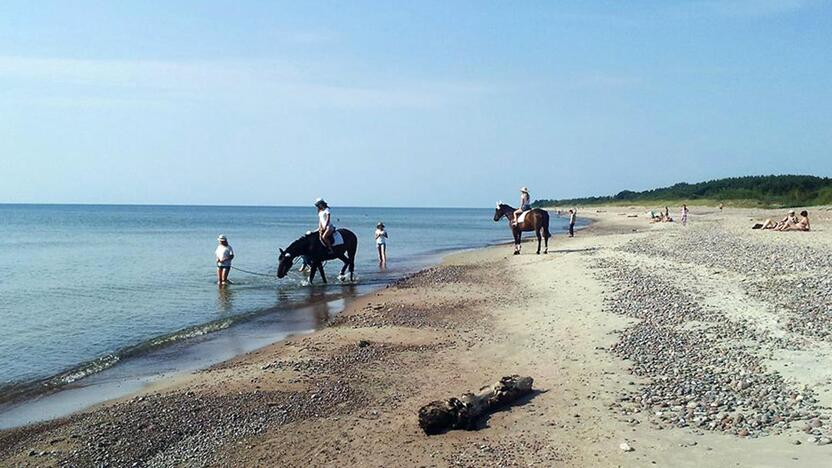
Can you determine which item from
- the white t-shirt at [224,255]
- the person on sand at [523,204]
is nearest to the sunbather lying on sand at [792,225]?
the person on sand at [523,204]

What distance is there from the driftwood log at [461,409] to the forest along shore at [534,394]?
14 centimetres

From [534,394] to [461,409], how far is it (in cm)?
143

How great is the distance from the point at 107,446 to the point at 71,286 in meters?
17.6

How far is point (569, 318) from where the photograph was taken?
1237cm

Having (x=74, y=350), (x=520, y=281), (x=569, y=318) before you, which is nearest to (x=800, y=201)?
(x=520, y=281)

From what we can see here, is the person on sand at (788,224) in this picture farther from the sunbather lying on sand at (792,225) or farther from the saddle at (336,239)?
the saddle at (336,239)

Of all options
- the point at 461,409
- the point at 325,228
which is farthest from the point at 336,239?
the point at 461,409

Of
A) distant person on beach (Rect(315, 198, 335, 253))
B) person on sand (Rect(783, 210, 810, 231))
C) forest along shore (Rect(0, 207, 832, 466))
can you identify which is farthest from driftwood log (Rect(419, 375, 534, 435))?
person on sand (Rect(783, 210, 810, 231))

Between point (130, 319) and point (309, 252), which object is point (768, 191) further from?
point (130, 319)

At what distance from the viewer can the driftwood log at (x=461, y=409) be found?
685 centimetres

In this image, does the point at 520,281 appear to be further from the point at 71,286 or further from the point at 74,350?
the point at 71,286

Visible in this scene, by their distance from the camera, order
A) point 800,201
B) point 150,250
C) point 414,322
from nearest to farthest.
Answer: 1. point 414,322
2. point 150,250
3. point 800,201

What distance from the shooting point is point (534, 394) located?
26.2 ft

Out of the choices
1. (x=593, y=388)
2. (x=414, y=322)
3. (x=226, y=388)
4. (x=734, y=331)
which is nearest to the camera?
(x=593, y=388)
